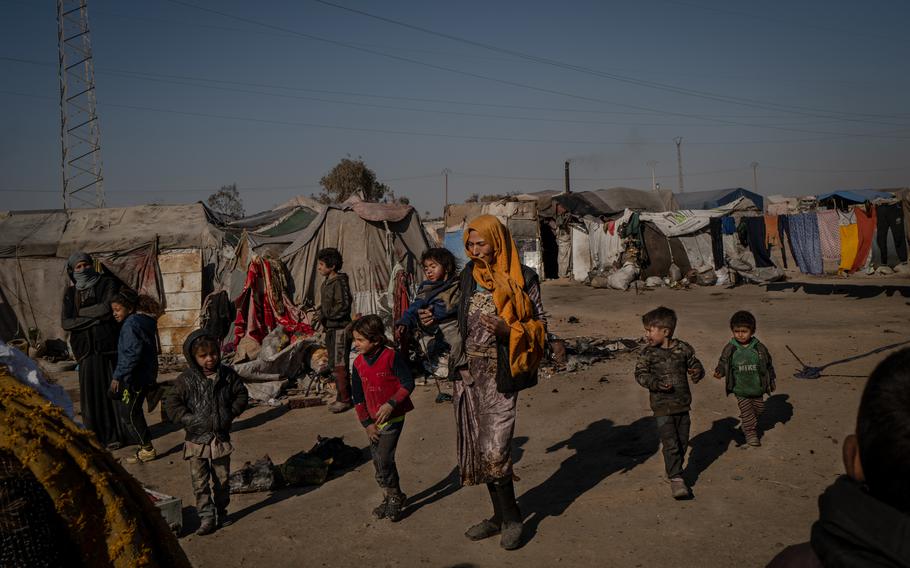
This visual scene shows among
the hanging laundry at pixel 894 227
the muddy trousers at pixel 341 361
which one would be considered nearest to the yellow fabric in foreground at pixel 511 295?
the muddy trousers at pixel 341 361

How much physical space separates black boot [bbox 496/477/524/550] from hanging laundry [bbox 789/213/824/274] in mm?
16649

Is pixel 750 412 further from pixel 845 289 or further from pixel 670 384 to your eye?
pixel 845 289

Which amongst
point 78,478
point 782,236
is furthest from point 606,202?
point 78,478

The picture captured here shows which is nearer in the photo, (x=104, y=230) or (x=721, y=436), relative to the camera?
(x=721, y=436)

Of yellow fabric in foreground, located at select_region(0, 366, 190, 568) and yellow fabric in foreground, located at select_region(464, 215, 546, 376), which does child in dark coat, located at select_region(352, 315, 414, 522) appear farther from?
yellow fabric in foreground, located at select_region(0, 366, 190, 568)

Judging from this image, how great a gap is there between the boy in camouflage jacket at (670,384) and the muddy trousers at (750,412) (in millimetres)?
1016

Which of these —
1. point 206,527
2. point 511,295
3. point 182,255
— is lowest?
point 206,527

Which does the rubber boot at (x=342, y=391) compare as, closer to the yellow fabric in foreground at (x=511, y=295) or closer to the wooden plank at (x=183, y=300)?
the yellow fabric in foreground at (x=511, y=295)

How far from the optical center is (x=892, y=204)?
642 inches

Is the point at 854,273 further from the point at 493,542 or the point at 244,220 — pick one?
the point at 493,542

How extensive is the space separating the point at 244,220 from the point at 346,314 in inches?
312

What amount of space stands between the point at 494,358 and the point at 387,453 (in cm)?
112

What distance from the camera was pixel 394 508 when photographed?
4668mm

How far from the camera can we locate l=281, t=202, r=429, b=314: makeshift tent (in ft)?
42.3
